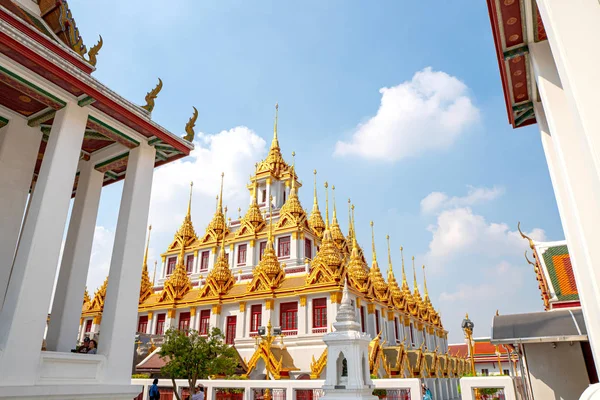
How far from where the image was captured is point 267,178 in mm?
35156

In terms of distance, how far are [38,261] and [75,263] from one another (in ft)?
7.63

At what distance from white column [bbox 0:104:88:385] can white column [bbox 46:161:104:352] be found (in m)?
2.09

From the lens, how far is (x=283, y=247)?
29.0 m

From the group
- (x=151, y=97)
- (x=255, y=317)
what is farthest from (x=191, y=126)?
(x=255, y=317)

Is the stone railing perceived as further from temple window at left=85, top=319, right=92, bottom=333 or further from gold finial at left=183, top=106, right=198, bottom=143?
temple window at left=85, top=319, right=92, bottom=333

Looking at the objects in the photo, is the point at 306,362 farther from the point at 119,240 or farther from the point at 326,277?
the point at 119,240

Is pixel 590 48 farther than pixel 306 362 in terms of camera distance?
No

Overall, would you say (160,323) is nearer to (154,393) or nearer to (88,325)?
(88,325)

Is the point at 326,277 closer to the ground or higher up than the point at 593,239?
higher up

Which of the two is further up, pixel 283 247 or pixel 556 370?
pixel 283 247

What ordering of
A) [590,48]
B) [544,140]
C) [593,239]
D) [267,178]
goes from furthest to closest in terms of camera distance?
[267,178]
[544,140]
[593,239]
[590,48]

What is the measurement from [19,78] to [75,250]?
320 cm

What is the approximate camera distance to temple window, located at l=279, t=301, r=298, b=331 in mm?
21008

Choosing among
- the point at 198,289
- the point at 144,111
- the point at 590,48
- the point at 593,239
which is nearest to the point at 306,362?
the point at 198,289
